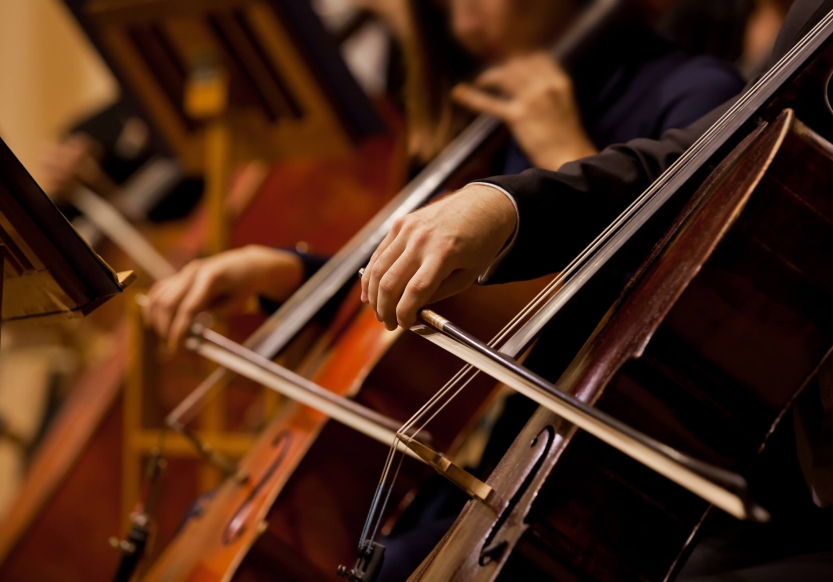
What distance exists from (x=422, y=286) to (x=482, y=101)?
1.93 ft

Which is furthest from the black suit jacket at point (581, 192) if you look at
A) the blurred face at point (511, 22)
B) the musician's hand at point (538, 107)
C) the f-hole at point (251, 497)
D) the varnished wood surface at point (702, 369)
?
the blurred face at point (511, 22)

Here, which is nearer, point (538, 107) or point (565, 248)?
point (565, 248)

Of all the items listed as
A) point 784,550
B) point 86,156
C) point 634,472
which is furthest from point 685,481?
point 86,156

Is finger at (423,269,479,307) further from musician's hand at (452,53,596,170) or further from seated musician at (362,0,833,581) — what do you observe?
musician's hand at (452,53,596,170)

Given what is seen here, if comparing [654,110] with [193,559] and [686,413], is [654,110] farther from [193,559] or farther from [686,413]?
[193,559]

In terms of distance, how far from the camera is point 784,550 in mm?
549

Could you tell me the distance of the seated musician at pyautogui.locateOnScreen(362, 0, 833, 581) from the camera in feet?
1.46

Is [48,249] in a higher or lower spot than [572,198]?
lower

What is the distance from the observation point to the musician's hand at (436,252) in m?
0.44

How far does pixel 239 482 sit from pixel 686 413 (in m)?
0.54

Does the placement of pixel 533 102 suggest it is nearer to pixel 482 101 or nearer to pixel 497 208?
pixel 482 101

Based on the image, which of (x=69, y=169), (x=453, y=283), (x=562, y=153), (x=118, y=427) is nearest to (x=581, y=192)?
(x=453, y=283)

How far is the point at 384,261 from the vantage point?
0.45 metres

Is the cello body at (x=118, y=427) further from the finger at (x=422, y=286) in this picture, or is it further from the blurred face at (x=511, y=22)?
the finger at (x=422, y=286)
